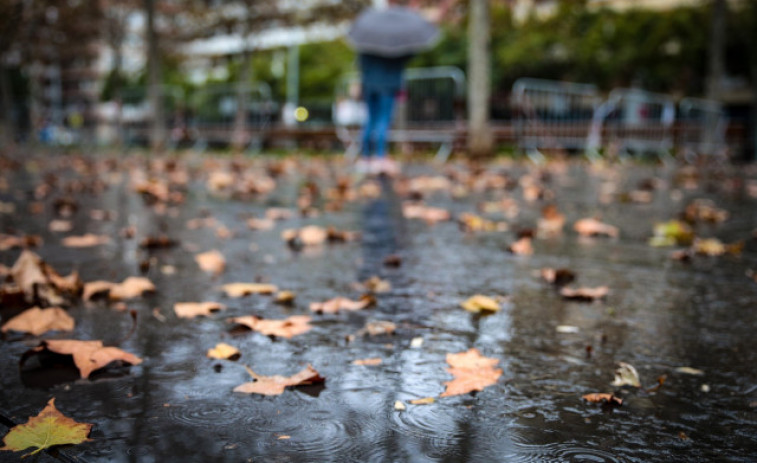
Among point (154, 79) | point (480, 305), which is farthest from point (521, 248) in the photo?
point (154, 79)

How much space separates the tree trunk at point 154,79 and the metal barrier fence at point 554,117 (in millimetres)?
7630

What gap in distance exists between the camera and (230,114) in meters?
19.1

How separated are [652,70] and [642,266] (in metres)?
20.9

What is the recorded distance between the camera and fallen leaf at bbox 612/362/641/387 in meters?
1.65

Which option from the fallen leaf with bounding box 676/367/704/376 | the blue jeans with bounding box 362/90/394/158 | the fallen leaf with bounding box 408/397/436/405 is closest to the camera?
the fallen leaf with bounding box 408/397/436/405

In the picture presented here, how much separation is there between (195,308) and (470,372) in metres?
0.95

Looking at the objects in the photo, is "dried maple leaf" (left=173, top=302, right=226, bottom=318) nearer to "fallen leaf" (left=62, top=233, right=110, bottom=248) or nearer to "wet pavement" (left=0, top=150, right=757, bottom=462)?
"wet pavement" (left=0, top=150, right=757, bottom=462)

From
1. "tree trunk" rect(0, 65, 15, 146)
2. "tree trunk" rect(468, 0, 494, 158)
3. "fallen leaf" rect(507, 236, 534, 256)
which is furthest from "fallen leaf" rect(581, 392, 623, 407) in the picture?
"tree trunk" rect(0, 65, 15, 146)

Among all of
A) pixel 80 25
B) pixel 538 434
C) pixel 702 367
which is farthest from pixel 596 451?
pixel 80 25

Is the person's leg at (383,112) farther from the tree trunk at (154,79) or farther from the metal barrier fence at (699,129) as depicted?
the tree trunk at (154,79)

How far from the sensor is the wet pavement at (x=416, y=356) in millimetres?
1327

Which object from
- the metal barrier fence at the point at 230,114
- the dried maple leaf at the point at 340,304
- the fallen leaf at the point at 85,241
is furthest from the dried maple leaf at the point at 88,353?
the metal barrier fence at the point at 230,114

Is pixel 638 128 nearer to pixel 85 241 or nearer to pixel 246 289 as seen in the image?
pixel 85 241

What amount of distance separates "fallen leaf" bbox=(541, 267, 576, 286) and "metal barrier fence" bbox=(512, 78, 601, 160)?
10.6 meters
